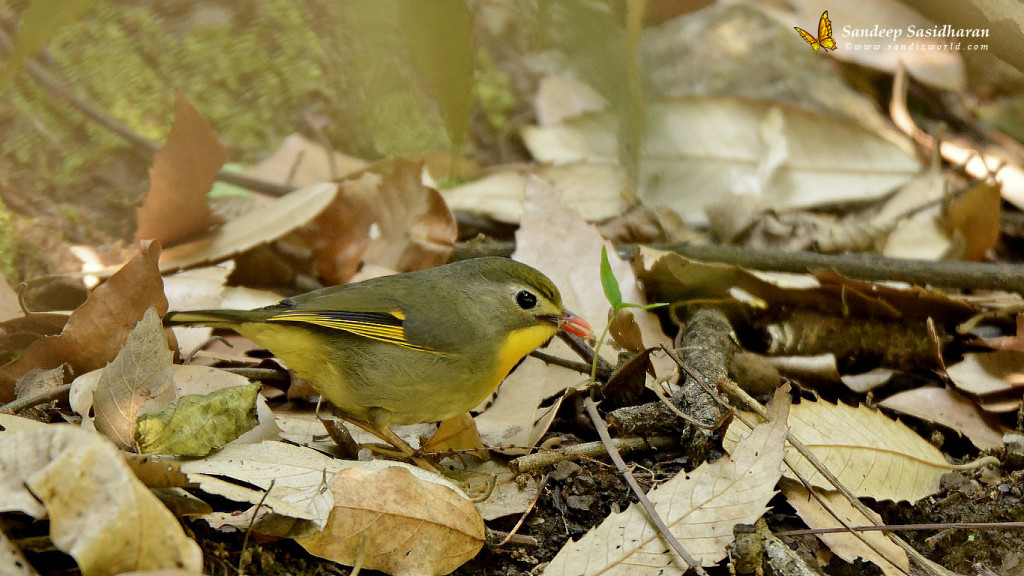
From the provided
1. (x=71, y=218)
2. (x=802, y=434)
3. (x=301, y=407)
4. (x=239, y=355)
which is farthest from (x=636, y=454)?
(x=71, y=218)

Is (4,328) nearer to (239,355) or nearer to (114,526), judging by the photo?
(239,355)

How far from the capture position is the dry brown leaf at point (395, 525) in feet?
8.52

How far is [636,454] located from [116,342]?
6.62ft

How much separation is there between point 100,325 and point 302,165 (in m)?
2.42

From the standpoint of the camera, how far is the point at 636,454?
131 inches

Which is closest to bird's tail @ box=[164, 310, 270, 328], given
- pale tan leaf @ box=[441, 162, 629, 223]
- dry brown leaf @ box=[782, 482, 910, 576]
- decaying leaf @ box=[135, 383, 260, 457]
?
decaying leaf @ box=[135, 383, 260, 457]

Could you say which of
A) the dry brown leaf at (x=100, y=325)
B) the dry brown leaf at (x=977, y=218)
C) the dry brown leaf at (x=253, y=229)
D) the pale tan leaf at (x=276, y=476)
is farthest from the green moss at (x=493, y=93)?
the pale tan leaf at (x=276, y=476)

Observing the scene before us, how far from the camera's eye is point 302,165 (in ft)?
18.5

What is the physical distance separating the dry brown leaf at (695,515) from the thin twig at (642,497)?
0.03m

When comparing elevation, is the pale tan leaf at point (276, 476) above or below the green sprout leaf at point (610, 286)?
below

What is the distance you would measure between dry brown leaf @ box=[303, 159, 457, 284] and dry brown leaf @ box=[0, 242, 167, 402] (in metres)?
1.30

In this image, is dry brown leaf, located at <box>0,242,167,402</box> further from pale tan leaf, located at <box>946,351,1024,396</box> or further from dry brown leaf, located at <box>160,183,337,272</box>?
pale tan leaf, located at <box>946,351,1024,396</box>

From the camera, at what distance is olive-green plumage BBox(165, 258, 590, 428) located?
350 centimetres

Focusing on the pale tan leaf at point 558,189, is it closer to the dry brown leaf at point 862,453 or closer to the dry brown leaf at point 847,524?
the dry brown leaf at point 862,453
